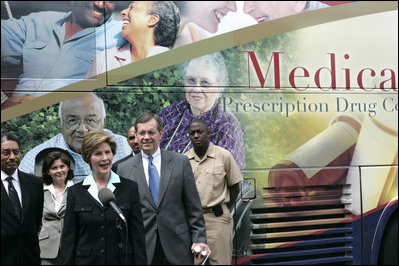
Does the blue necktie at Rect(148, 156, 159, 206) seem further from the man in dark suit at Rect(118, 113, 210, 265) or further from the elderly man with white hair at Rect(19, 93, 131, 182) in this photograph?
the elderly man with white hair at Rect(19, 93, 131, 182)

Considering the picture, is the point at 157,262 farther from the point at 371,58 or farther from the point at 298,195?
the point at 371,58

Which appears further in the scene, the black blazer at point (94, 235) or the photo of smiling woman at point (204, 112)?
the photo of smiling woman at point (204, 112)

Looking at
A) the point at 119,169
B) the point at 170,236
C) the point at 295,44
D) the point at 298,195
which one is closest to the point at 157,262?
the point at 170,236

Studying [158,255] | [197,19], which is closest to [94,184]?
[158,255]

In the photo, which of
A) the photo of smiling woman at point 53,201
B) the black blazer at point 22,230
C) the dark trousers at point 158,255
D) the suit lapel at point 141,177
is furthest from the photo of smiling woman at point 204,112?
the black blazer at point 22,230

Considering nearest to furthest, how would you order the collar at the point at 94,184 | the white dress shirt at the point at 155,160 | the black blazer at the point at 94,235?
the black blazer at the point at 94,235 → the collar at the point at 94,184 → the white dress shirt at the point at 155,160

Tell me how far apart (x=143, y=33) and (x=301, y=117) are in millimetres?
1986

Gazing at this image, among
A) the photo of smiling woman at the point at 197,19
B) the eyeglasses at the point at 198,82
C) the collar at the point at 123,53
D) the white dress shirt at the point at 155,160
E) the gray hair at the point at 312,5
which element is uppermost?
the gray hair at the point at 312,5

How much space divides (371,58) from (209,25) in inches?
79.7

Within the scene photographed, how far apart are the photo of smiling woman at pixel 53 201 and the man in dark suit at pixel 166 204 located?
1.25 metres

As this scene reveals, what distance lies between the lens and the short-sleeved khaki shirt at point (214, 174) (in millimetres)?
6070

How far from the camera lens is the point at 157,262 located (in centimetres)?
464

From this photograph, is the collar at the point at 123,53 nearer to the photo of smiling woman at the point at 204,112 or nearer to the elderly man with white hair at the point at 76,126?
the elderly man with white hair at the point at 76,126

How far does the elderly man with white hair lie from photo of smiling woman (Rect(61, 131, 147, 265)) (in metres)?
1.72
